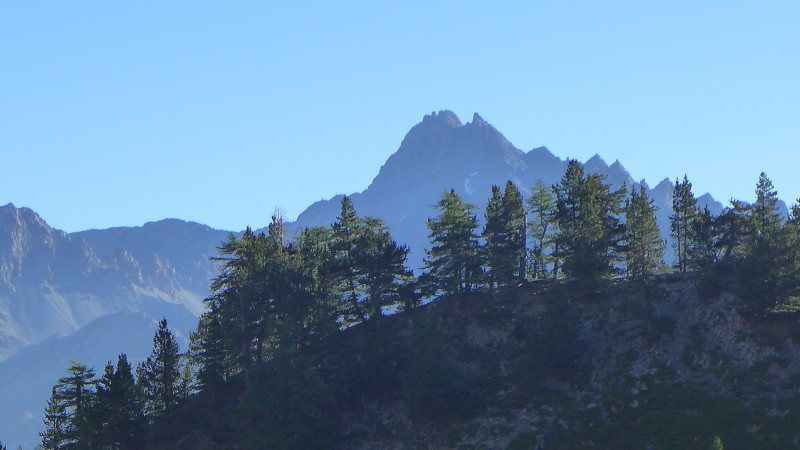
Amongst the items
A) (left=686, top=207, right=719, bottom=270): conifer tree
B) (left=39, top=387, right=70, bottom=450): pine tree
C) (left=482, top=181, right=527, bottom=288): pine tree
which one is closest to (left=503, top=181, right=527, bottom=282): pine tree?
(left=482, top=181, right=527, bottom=288): pine tree

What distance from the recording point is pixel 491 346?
9744cm

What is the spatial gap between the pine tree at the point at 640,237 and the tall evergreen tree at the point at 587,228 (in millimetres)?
1202

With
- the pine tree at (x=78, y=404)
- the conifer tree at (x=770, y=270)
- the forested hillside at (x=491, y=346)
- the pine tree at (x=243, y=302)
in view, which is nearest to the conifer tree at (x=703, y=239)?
the forested hillside at (x=491, y=346)

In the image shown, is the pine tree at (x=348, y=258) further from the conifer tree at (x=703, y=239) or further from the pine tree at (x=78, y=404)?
the conifer tree at (x=703, y=239)

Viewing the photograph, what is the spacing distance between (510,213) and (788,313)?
30593 mm

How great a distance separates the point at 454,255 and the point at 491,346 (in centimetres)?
1313

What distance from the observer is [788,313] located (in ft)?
293

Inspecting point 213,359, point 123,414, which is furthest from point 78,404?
point 213,359

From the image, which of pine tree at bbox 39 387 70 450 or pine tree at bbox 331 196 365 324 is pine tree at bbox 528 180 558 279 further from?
pine tree at bbox 39 387 70 450

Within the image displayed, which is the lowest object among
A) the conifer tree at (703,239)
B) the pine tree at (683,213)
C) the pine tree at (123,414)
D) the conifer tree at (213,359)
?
the pine tree at (123,414)

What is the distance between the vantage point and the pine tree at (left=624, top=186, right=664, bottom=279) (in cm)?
10719

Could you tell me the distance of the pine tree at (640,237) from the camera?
10719 centimetres

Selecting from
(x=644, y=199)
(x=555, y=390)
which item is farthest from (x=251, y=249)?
(x=644, y=199)

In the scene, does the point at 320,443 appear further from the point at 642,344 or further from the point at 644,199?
the point at 644,199
